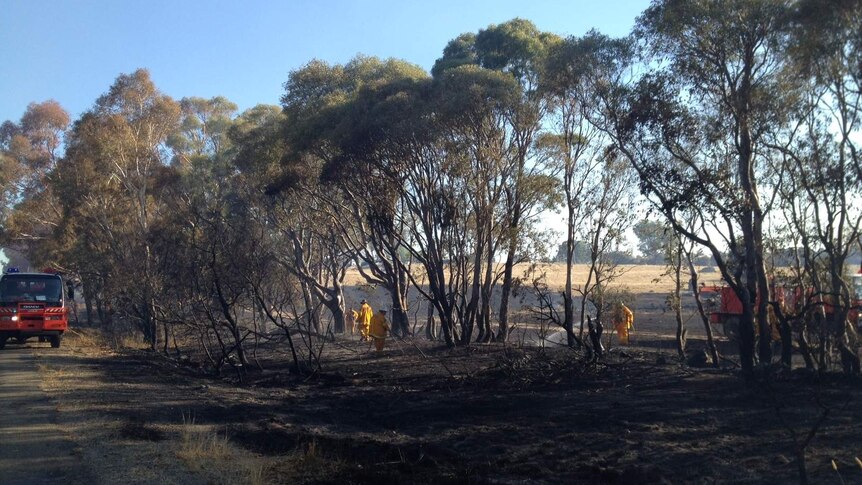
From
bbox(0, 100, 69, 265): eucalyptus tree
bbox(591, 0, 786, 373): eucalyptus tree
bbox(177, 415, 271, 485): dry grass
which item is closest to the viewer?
bbox(177, 415, 271, 485): dry grass

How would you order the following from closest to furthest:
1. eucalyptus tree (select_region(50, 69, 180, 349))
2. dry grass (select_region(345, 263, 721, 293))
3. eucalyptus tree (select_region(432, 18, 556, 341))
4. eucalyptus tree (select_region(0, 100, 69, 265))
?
eucalyptus tree (select_region(432, 18, 556, 341))
eucalyptus tree (select_region(50, 69, 180, 349))
eucalyptus tree (select_region(0, 100, 69, 265))
dry grass (select_region(345, 263, 721, 293))

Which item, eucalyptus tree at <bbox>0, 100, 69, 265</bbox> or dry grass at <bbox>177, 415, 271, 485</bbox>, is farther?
eucalyptus tree at <bbox>0, 100, 69, 265</bbox>

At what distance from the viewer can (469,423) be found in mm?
12297

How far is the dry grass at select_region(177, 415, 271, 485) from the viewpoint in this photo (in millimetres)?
8683

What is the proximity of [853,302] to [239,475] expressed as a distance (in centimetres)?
1391

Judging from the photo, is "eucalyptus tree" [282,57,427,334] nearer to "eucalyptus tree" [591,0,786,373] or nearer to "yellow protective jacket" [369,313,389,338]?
"yellow protective jacket" [369,313,389,338]

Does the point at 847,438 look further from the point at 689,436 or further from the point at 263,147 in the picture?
the point at 263,147

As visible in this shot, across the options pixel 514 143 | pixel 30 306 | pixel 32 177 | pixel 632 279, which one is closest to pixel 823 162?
pixel 514 143

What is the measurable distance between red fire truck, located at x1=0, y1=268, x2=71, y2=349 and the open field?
756cm

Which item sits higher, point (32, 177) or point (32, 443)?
point (32, 177)

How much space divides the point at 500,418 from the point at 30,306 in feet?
64.9

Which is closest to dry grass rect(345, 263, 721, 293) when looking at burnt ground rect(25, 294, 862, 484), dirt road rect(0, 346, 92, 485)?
burnt ground rect(25, 294, 862, 484)

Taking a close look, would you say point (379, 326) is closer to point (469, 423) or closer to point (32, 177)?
point (469, 423)

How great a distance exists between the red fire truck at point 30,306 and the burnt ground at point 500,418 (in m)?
7.61
